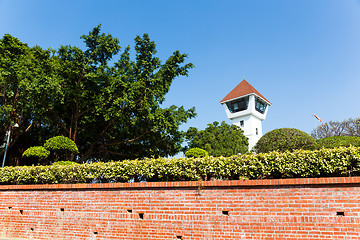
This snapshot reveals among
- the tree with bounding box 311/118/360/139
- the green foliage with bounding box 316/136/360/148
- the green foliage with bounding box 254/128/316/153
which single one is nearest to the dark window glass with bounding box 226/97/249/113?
the tree with bounding box 311/118/360/139

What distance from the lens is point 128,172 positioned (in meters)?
8.76

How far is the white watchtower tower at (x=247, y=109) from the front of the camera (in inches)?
1596

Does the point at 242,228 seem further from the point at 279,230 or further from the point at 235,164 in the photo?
the point at 235,164

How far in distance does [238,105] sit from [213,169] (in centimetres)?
3620

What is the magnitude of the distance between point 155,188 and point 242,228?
9.00 ft

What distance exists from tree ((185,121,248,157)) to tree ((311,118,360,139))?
22425 mm

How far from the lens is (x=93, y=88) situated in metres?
16.5

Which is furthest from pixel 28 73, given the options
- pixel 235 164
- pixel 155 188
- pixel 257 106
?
pixel 257 106

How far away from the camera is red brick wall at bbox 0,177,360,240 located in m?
6.29

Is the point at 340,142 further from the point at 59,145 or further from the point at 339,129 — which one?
the point at 339,129

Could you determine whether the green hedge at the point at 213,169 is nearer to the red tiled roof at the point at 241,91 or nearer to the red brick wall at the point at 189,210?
the red brick wall at the point at 189,210

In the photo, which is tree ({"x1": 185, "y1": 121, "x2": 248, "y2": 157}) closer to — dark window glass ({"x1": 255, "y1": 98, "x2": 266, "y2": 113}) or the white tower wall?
the white tower wall

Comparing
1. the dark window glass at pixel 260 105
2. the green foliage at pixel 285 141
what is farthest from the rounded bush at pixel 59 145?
the dark window glass at pixel 260 105

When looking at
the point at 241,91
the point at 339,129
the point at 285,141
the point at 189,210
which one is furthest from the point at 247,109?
the point at 189,210
